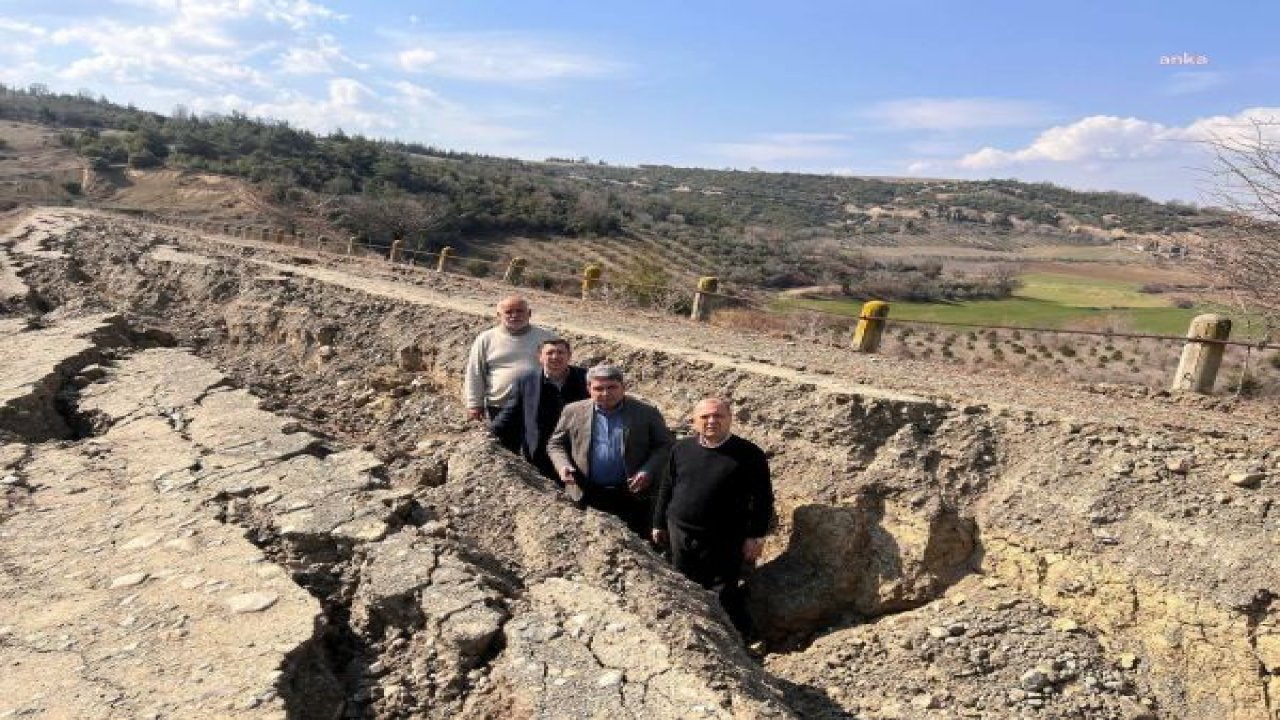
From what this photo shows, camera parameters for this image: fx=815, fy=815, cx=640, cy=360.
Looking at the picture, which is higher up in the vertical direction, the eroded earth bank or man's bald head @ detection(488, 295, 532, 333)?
man's bald head @ detection(488, 295, 532, 333)

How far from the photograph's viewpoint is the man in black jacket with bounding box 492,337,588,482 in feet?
19.6

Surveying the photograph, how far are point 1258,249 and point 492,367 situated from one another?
5.97 m

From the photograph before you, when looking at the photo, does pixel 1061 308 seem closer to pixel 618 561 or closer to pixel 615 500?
pixel 615 500

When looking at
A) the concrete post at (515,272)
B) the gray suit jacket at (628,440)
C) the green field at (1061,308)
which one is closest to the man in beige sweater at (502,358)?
the gray suit jacket at (628,440)

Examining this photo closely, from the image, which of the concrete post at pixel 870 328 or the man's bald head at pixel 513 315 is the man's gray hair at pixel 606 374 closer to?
the man's bald head at pixel 513 315

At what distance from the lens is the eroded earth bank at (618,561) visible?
3.56 meters

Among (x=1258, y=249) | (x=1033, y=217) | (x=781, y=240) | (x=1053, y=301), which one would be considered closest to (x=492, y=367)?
(x=1258, y=249)

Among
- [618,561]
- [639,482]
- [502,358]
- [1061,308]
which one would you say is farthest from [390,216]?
[618,561]

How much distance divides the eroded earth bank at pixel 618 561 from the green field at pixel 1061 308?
18.3 feet

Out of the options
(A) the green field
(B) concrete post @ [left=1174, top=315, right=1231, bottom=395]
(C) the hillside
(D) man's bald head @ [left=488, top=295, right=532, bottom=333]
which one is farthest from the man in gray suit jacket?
(C) the hillside

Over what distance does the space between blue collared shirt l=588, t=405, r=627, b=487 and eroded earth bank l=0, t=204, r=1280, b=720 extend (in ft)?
1.59

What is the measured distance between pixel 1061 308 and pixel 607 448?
1022 inches

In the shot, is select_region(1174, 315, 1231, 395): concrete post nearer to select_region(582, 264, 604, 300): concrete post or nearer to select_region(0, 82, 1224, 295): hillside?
select_region(582, 264, 604, 300): concrete post

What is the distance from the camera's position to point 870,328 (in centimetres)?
1048
